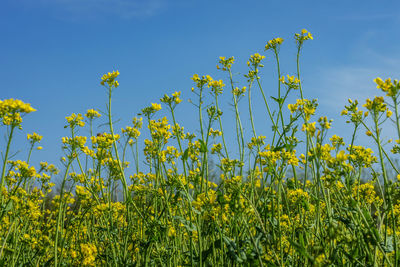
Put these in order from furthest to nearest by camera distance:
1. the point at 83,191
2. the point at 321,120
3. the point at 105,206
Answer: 1. the point at 83,191
2. the point at 105,206
3. the point at 321,120

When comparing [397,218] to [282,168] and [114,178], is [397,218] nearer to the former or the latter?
[282,168]

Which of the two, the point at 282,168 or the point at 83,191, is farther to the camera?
the point at 83,191

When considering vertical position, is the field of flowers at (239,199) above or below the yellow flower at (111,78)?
below

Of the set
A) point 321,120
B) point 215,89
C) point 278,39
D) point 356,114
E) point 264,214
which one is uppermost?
point 278,39

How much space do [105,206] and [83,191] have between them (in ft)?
1.43

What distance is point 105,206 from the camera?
3607mm

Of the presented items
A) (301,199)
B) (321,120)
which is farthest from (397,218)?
(321,120)

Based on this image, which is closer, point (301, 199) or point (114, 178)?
point (301, 199)

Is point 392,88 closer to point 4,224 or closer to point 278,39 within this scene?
point 278,39

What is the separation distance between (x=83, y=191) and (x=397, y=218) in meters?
3.48

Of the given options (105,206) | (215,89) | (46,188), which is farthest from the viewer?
(46,188)

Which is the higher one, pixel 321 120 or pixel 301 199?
pixel 321 120

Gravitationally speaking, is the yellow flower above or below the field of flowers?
above

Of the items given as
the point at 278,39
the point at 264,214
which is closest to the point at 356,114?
the point at 264,214
